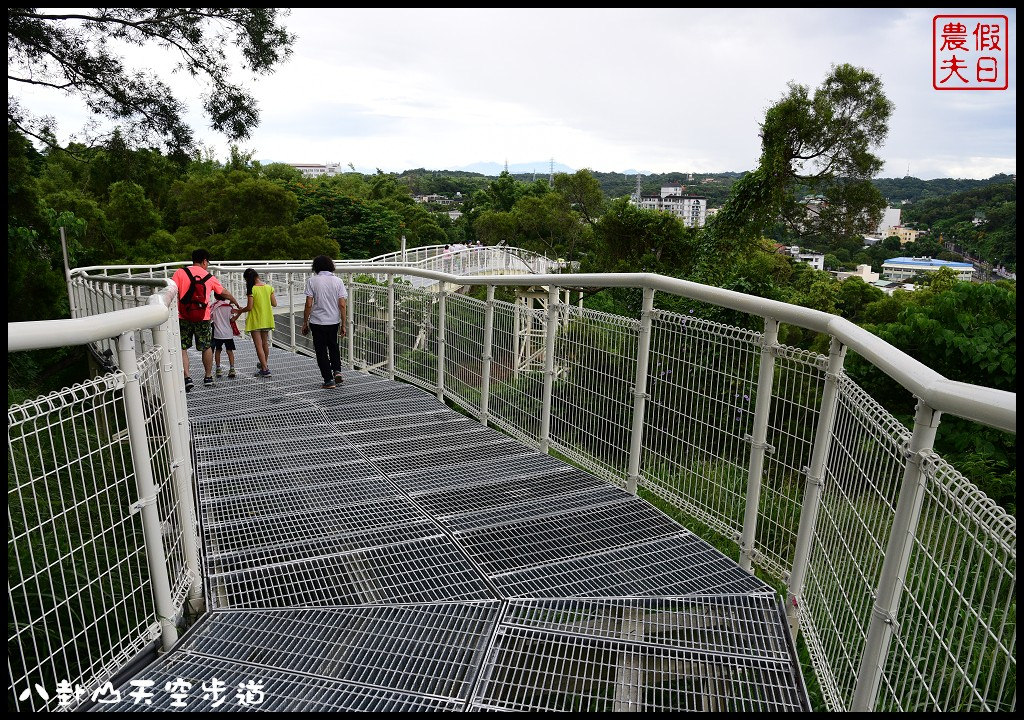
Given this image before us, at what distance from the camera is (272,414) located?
7.17 metres

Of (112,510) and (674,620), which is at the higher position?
(112,510)

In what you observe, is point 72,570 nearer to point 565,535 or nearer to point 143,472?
point 143,472

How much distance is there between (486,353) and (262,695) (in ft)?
14.3

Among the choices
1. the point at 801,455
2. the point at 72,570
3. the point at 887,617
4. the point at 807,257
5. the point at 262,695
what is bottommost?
the point at 807,257

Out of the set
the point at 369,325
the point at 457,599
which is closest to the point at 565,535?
the point at 457,599

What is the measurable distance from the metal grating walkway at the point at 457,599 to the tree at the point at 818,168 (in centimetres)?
2412

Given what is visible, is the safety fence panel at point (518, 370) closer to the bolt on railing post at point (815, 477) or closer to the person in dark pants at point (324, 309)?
the person in dark pants at point (324, 309)

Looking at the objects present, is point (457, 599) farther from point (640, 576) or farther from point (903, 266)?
point (903, 266)

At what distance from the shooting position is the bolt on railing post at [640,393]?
15.1ft

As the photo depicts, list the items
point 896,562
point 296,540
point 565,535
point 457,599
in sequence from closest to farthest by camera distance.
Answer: point 896,562, point 457,599, point 296,540, point 565,535

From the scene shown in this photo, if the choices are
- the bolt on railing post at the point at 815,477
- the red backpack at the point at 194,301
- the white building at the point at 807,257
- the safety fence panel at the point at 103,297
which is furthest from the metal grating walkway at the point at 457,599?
Result: the white building at the point at 807,257

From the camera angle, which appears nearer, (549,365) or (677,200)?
(549,365)

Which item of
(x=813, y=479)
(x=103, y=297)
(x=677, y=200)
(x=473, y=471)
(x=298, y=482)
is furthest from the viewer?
(x=677, y=200)

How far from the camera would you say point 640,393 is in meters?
4.66
